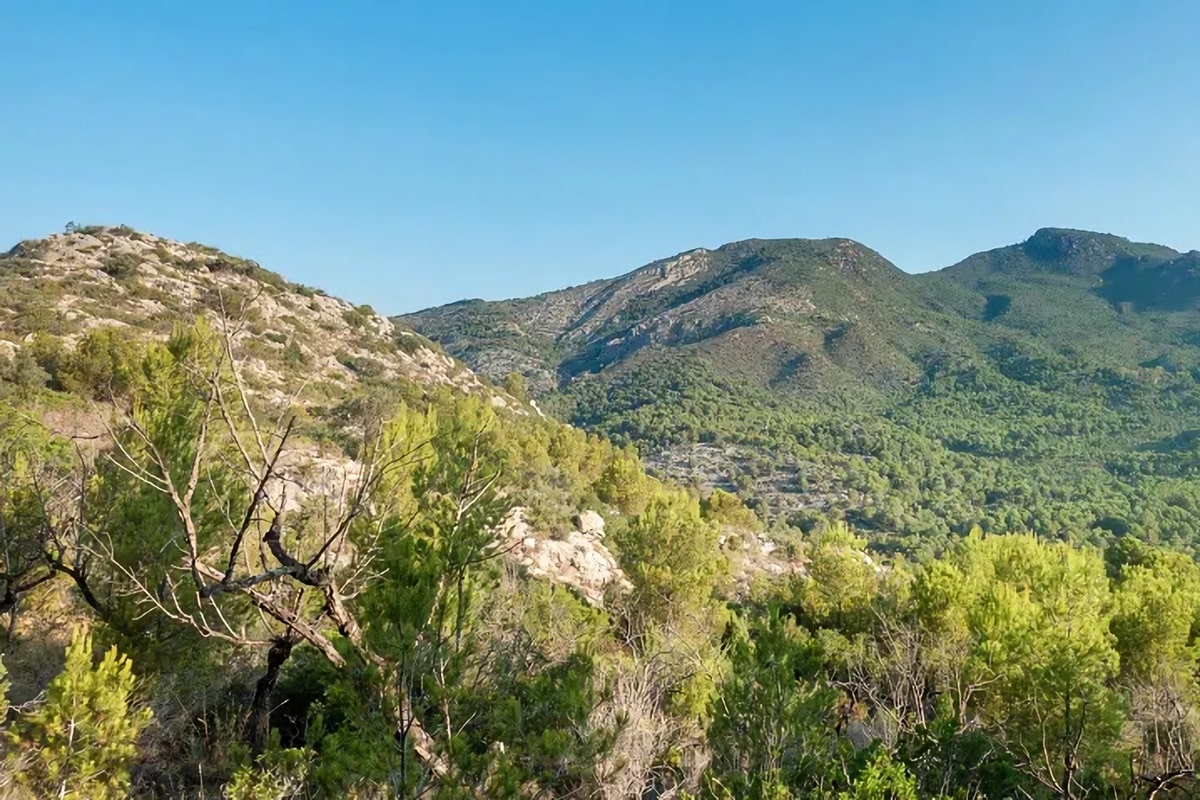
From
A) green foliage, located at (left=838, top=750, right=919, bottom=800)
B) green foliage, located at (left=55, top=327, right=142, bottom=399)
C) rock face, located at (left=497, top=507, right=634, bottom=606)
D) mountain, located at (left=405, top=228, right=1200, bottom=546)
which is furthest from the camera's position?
mountain, located at (left=405, top=228, right=1200, bottom=546)

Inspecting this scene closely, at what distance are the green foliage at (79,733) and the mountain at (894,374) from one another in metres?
55.1

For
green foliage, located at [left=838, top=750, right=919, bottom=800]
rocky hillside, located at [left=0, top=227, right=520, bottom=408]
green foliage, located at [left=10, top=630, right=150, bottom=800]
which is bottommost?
green foliage, located at [left=838, top=750, right=919, bottom=800]

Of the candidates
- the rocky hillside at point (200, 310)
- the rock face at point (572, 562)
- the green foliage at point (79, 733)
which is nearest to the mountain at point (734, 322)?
the rocky hillside at point (200, 310)

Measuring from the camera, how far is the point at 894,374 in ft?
328

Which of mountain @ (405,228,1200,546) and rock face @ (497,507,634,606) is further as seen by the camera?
mountain @ (405,228,1200,546)

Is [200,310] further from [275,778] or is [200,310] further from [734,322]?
[734,322]

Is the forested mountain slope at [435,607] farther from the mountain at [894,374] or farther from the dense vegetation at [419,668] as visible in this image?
the mountain at [894,374]

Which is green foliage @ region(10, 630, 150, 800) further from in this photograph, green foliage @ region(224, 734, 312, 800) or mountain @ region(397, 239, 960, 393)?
mountain @ region(397, 239, 960, 393)

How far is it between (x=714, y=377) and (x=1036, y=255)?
112m

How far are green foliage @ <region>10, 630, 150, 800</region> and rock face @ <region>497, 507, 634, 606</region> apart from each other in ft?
39.9

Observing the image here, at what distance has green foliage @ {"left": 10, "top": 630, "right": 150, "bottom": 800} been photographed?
488 centimetres

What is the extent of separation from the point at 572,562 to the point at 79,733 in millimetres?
15888

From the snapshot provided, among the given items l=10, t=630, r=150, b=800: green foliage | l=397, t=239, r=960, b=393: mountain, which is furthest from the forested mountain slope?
l=397, t=239, r=960, b=393: mountain

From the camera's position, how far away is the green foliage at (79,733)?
4.88m
